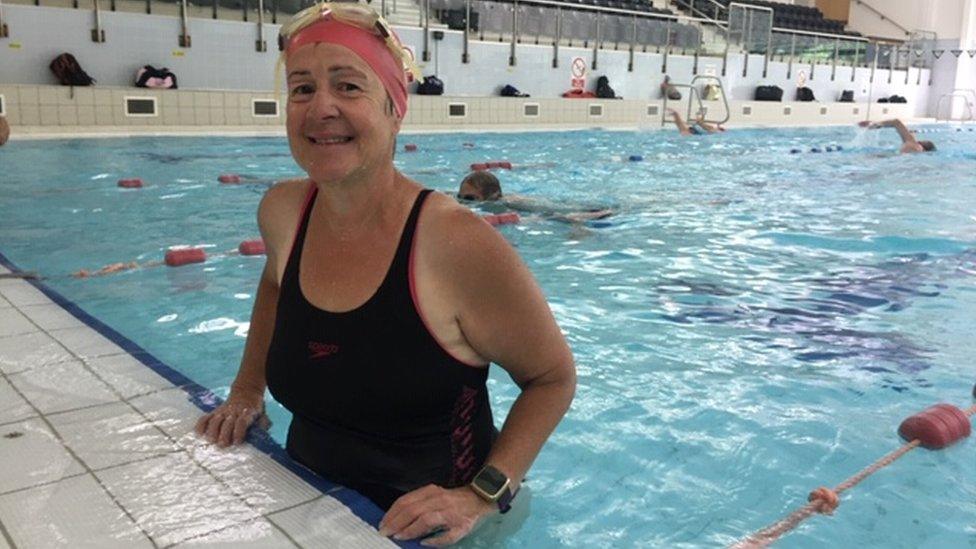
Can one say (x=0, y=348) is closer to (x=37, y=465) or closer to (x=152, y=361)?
(x=152, y=361)

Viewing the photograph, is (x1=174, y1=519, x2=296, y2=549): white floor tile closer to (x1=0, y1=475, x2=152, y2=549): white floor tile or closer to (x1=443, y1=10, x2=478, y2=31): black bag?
(x1=0, y1=475, x2=152, y2=549): white floor tile

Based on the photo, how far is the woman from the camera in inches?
61.7

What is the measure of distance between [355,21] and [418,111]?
48.2 feet

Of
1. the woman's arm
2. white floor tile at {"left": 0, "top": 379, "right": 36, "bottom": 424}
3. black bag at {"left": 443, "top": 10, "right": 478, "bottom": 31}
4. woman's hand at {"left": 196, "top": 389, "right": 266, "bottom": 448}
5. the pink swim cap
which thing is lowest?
white floor tile at {"left": 0, "top": 379, "right": 36, "bottom": 424}

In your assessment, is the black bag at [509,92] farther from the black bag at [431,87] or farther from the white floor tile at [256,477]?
the white floor tile at [256,477]

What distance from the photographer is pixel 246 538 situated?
163 centimetres

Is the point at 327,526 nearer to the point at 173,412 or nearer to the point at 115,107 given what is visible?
the point at 173,412

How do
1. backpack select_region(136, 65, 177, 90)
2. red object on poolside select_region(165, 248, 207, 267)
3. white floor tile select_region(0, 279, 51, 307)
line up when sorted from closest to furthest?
white floor tile select_region(0, 279, 51, 307) < red object on poolside select_region(165, 248, 207, 267) < backpack select_region(136, 65, 177, 90)

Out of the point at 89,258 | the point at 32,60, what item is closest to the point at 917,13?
the point at 32,60

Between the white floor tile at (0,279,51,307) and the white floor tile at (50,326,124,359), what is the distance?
1.97 feet

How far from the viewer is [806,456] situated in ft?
9.28

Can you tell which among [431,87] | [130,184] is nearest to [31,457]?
[130,184]

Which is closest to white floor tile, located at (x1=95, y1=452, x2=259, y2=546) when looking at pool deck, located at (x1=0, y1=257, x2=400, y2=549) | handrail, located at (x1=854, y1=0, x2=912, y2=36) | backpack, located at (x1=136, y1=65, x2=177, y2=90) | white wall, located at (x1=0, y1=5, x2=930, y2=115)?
pool deck, located at (x1=0, y1=257, x2=400, y2=549)

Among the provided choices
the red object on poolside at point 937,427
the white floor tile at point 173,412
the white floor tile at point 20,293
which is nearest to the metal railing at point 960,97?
the red object on poolside at point 937,427
